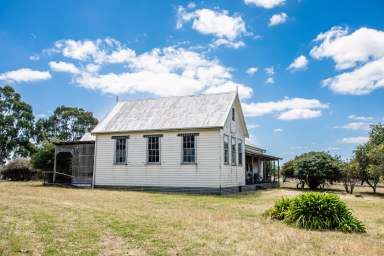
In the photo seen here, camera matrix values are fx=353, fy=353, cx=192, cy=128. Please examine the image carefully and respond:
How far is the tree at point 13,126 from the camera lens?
140 feet

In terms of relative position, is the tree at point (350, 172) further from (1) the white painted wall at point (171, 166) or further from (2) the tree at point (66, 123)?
(2) the tree at point (66, 123)

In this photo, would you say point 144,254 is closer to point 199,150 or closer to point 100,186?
point 199,150

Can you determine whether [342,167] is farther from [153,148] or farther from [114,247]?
[114,247]

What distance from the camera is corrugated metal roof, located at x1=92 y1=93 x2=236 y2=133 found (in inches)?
830

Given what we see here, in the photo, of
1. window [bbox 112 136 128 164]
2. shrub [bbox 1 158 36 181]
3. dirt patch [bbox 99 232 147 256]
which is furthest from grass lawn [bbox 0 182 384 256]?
shrub [bbox 1 158 36 181]

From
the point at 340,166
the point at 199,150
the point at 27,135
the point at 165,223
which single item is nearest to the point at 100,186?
the point at 199,150

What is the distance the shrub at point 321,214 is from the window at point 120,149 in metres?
14.6

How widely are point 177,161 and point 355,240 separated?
46.4 ft

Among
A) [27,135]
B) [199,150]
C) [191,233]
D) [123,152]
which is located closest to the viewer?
[191,233]

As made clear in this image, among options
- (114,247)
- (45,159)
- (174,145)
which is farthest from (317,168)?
(114,247)

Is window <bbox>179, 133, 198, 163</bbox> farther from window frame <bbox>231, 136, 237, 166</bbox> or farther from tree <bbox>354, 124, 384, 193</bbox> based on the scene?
tree <bbox>354, 124, 384, 193</bbox>

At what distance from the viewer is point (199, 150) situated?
20562 millimetres

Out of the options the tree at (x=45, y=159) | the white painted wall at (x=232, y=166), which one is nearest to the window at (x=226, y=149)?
the white painted wall at (x=232, y=166)

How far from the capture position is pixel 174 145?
2120 cm
